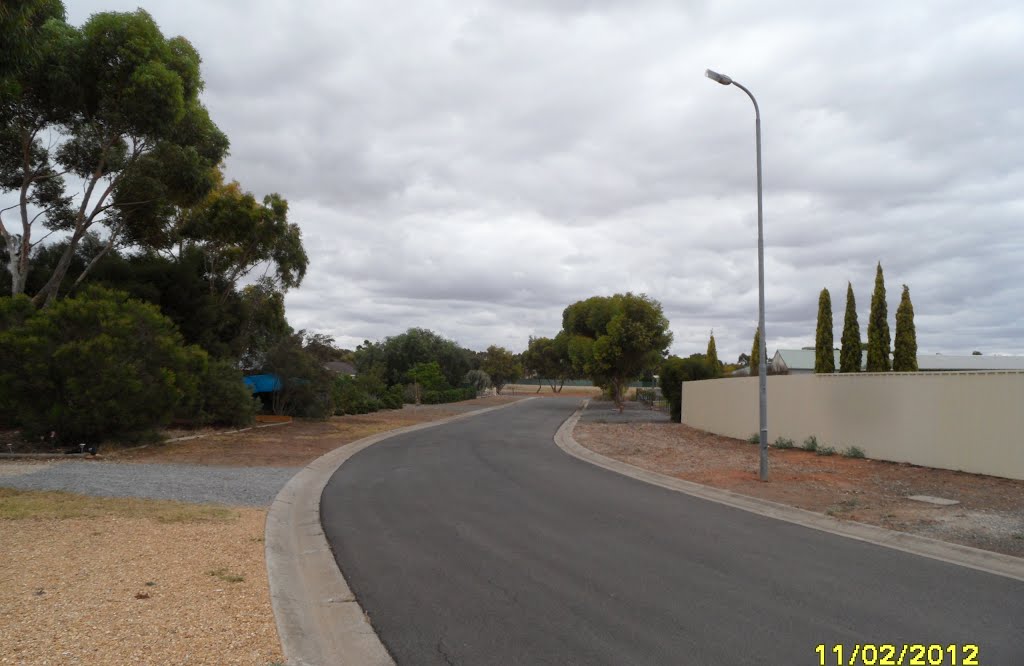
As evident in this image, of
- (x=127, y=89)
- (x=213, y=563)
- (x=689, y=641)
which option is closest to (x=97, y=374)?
(x=127, y=89)

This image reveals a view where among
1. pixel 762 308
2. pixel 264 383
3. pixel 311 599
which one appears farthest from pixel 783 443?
pixel 264 383

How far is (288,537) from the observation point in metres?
9.38

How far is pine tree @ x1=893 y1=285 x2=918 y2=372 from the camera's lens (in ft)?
94.3

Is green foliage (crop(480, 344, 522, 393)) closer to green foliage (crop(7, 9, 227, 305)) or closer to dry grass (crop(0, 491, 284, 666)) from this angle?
green foliage (crop(7, 9, 227, 305))

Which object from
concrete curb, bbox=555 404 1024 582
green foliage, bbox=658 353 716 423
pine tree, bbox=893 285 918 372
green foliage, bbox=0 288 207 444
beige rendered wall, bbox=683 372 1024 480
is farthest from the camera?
green foliage, bbox=658 353 716 423

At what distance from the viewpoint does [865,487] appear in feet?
45.6

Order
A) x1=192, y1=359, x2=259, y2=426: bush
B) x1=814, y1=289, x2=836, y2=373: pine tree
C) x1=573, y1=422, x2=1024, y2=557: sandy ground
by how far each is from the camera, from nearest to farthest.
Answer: x1=573, y1=422, x2=1024, y2=557: sandy ground → x1=192, y1=359, x2=259, y2=426: bush → x1=814, y1=289, x2=836, y2=373: pine tree

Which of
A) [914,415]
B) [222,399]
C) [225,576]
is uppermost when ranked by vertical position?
[914,415]

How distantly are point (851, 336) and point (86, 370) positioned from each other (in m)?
28.6

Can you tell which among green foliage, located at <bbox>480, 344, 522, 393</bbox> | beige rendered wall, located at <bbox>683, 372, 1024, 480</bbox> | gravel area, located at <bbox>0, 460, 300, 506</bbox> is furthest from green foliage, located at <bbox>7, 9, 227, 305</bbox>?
green foliage, located at <bbox>480, 344, 522, 393</bbox>

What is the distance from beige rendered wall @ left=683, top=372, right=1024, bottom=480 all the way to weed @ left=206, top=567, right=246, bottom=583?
45.3 feet

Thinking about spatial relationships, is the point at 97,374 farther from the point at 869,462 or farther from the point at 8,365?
the point at 869,462

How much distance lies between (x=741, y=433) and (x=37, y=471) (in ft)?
68.6

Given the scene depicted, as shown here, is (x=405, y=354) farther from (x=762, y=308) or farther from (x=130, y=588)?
(x=130, y=588)
